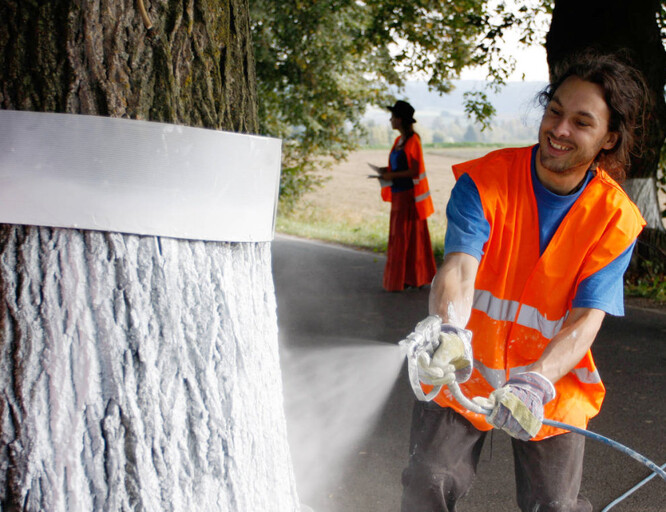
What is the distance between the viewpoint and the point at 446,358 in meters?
2.02

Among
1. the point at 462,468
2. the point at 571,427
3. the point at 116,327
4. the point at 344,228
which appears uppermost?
the point at 116,327

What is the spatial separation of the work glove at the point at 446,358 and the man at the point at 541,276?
0.70 feet

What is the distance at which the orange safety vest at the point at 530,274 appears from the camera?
7.92 feet

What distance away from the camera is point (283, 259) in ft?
37.2

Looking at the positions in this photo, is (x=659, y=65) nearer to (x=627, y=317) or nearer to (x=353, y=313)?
(x=627, y=317)

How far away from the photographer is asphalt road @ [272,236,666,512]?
146 inches

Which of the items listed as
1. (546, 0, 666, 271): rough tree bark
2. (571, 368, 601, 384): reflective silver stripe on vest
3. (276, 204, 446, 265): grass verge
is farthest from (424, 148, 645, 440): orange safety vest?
(276, 204, 446, 265): grass verge

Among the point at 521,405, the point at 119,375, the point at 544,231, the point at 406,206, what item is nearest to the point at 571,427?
the point at 521,405

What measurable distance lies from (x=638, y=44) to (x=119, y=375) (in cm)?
775

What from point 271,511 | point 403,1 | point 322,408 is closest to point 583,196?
point 271,511

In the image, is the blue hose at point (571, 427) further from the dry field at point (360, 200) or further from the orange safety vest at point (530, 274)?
the dry field at point (360, 200)

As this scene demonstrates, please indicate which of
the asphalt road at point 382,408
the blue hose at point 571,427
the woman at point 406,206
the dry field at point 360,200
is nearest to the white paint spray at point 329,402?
the asphalt road at point 382,408

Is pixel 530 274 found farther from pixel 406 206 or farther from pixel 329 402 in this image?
pixel 406 206

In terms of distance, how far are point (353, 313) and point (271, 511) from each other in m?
5.51
